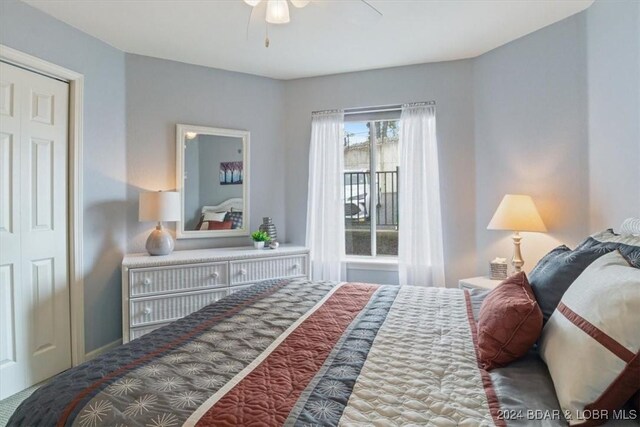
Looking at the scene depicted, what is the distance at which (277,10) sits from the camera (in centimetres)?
203

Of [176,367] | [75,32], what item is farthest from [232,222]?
Result: [176,367]

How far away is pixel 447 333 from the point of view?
139cm

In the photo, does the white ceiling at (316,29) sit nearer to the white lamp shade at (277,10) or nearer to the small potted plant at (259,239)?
the white lamp shade at (277,10)

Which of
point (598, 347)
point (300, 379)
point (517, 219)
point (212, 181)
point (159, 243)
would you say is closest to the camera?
point (598, 347)

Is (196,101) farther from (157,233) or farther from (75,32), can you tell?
(157,233)

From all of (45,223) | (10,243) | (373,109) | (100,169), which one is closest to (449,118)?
(373,109)

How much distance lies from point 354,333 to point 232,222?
247 centimetres

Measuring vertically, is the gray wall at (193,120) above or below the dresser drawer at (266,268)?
above

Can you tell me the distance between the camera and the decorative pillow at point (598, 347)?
0.78 meters

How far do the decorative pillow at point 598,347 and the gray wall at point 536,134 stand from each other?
1.87m

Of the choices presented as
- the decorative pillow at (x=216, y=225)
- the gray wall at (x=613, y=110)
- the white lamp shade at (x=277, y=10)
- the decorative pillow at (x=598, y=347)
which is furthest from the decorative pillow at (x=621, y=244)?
the decorative pillow at (x=216, y=225)

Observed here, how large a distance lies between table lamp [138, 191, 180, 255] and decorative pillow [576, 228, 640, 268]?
2.82m

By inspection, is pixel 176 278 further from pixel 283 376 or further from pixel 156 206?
pixel 283 376

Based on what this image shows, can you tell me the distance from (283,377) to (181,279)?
2140 mm
